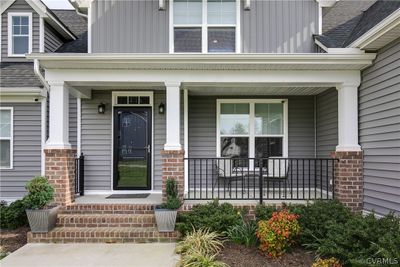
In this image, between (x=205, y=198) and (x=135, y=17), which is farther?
(x=135, y=17)

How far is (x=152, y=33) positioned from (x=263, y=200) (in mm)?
4121

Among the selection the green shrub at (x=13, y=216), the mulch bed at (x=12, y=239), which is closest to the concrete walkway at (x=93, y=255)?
the mulch bed at (x=12, y=239)

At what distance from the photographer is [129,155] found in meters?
7.45

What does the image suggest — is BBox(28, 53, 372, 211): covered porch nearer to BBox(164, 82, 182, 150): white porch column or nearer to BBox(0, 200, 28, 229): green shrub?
BBox(164, 82, 182, 150): white porch column

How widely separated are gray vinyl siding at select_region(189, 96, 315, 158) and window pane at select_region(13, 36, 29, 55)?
173 inches

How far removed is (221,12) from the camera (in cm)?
693

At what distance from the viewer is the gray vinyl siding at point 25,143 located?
7680 mm

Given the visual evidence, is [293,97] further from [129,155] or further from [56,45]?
[56,45]

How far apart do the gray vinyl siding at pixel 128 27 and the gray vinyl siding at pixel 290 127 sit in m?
1.79

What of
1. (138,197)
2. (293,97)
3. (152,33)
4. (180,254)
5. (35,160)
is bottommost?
(180,254)

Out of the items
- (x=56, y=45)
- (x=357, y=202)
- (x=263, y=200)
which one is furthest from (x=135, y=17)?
(x=357, y=202)

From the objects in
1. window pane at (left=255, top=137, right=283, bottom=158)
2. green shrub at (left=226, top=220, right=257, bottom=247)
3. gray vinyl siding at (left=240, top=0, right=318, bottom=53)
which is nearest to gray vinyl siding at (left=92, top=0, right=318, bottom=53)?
gray vinyl siding at (left=240, top=0, right=318, bottom=53)

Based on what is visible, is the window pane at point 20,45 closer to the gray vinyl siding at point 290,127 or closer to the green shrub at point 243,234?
the gray vinyl siding at point 290,127

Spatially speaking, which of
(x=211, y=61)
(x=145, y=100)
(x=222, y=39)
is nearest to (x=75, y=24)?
(x=145, y=100)
